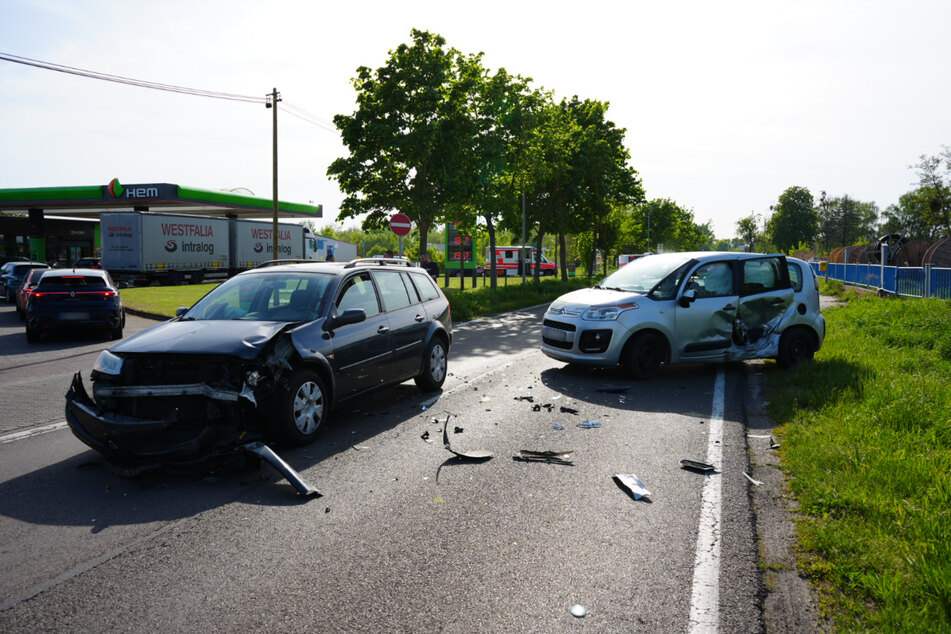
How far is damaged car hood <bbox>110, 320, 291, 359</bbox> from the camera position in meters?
5.15

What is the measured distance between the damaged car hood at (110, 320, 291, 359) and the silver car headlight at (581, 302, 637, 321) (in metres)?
4.53

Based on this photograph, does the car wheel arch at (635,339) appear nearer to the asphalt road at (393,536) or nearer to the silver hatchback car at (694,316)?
the silver hatchback car at (694,316)

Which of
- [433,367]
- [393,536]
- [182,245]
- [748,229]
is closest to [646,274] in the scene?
[433,367]

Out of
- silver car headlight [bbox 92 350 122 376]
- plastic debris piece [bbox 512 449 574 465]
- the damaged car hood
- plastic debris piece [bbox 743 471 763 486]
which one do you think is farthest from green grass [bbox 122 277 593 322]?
plastic debris piece [bbox 743 471 763 486]

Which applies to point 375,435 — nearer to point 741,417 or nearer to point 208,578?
point 208,578

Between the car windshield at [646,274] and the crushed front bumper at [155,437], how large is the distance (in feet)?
20.3

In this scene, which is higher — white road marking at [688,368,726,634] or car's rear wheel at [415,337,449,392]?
car's rear wheel at [415,337,449,392]

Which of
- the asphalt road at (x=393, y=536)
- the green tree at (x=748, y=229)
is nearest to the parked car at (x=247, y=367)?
the asphalt road at (x=393, y=536)

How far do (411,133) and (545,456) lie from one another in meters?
19.5

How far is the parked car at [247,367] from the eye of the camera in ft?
16.2

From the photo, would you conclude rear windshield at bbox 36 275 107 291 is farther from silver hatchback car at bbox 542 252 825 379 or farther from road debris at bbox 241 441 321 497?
road debris at bbox 241 441 321 497

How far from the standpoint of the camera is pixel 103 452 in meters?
4.93

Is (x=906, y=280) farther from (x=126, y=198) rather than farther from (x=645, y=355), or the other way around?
(x=126, y=198)

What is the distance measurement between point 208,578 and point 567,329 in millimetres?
6571
